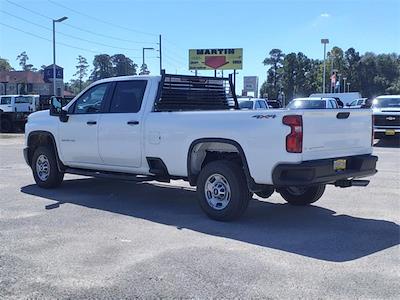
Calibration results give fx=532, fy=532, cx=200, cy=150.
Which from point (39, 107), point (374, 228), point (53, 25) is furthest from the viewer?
point (53, 25)

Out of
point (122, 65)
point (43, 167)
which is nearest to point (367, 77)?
point (122, 65)

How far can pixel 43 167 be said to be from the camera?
996 centimetres

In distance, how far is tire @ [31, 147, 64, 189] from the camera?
32.0 ft

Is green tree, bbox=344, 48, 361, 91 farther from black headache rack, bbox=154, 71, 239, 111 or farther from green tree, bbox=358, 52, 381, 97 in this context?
black headache rack, bbox=154, 71, 239, 111

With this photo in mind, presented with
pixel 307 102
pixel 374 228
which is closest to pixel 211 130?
pixel 374 228

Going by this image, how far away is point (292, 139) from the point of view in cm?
635

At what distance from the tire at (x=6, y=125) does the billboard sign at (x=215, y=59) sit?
30249 mm

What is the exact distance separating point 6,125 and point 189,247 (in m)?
27.6

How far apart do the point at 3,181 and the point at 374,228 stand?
7466 mm

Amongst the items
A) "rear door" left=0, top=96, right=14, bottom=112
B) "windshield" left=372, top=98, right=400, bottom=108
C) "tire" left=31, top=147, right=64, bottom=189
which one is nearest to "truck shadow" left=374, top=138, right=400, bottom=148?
"windshield" left=372, top=98, right=400, bottom=108

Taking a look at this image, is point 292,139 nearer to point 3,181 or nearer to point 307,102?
point 3,181

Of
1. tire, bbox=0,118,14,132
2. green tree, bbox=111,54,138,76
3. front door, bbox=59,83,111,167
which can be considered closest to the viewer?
front door, bbox=59,83,111,167

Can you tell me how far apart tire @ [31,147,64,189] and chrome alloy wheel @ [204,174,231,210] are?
363 cm

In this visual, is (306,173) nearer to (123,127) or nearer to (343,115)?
(343,115)
